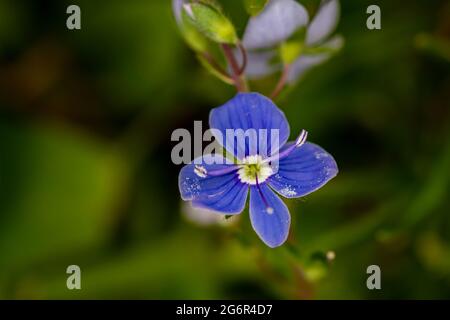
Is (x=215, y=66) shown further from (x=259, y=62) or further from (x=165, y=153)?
(x=165, y=153)

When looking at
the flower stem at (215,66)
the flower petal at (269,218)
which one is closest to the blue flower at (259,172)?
the flower petal at (269,218)

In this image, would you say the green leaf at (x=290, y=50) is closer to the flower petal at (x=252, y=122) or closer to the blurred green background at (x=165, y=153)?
the flower petal at (x=252, y=122)

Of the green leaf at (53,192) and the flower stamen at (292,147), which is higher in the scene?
the green leaf at (53,192)

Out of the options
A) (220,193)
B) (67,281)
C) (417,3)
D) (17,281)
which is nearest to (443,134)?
(417,3)

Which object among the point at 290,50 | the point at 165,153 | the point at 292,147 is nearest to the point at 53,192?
the point at 165,153

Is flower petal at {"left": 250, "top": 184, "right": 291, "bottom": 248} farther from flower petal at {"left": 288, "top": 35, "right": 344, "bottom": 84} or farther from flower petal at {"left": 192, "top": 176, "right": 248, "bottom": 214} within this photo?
flower petal at {"left": 288, "top": 35, "right": 344, "bottom": 84}

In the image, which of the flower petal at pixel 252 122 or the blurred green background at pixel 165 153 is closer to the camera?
the flower petal at pixel 252 122
